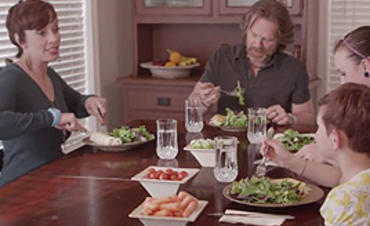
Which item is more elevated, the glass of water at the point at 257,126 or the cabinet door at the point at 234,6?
the cabinet door at the point at 234,6

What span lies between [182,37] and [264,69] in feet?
4.74

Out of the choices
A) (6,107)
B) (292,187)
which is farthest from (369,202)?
(6,107)

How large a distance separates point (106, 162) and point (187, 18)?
2094mm

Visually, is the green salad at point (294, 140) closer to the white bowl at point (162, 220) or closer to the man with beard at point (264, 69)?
the man with beard at point (264, 69)

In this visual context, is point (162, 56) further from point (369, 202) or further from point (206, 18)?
point (369, 202)

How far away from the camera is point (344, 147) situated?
1.76 m

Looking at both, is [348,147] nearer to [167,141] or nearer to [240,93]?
[167,141]

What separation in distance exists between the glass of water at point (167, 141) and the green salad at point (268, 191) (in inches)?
19.9

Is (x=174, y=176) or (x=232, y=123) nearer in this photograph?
(x=174, y=176)

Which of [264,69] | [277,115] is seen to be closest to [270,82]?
[264,69]

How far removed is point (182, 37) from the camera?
15.6 ft

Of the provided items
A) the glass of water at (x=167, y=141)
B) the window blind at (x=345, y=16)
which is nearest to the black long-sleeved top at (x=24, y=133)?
the glass of water at (x=167, y=141)

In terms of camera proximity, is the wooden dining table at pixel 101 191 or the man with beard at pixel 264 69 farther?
the man with beard at pixel 264 69

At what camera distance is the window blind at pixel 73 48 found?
4027 mm
